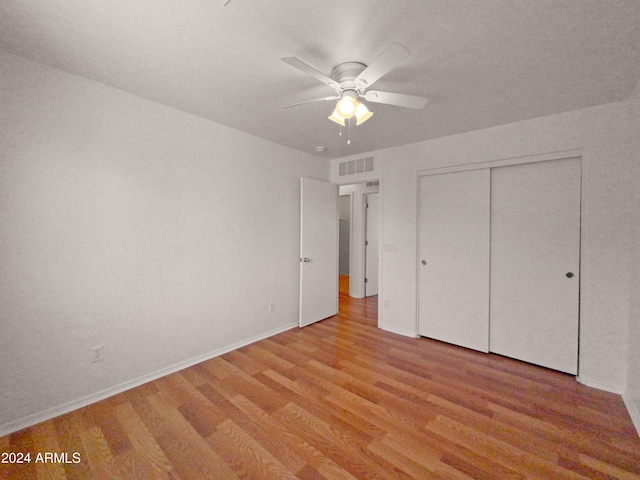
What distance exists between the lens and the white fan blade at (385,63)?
1300 mm

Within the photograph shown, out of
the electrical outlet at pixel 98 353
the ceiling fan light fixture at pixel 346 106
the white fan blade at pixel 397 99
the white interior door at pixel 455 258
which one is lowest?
the electrical outlet at pixel 98 353

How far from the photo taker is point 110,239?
2129 mm

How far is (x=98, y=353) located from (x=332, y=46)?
2.83 metres

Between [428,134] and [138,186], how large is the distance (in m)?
3.06

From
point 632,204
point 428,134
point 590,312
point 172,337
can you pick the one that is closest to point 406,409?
point 590,312

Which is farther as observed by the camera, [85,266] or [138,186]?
[138,186]

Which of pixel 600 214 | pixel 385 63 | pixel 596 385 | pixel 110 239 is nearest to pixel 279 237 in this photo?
pixel 110 239

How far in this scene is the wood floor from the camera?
1.51m

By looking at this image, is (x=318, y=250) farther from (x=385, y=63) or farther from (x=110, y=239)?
(x=385, y=63)

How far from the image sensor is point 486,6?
1.29 m

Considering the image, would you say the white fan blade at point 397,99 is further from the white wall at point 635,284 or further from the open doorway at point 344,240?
the open doorway at point 344,240

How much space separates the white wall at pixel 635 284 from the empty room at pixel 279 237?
32 millimetres

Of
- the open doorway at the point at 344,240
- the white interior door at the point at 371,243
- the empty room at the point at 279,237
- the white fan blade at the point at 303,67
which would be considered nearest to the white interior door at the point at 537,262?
the empty room at the point at 279,237

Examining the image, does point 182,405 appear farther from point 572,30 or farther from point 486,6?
point 572,30
